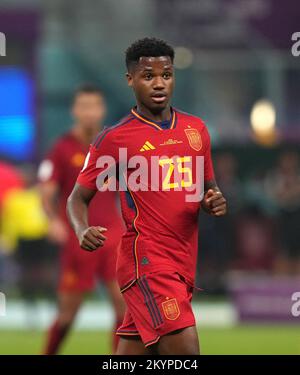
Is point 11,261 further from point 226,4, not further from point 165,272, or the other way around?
point 165,272

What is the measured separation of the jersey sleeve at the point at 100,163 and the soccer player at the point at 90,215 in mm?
3255

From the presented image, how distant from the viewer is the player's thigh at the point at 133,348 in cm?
704

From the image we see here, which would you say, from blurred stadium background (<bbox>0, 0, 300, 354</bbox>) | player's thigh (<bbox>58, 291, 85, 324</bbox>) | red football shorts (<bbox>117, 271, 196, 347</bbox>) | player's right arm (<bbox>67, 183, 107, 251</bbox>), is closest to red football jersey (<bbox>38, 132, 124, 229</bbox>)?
player's thigh (<bbox>58, 291, 85, 324</bbox>)

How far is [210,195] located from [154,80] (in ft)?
2.41

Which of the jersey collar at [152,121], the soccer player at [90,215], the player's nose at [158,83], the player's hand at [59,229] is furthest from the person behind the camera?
the player's hand at [59,229]

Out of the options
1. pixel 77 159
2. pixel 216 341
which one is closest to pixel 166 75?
pixel 77 159

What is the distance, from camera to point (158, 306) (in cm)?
695

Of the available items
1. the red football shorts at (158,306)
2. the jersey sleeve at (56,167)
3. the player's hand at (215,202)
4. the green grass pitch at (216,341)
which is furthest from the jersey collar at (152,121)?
the green grass pitch at (216,341)

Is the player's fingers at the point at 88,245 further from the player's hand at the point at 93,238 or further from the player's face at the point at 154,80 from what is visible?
the player's face at the point at 154,80

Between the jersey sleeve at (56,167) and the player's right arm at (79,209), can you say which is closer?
the player's right arm at (79,209)

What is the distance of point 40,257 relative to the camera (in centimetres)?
1842

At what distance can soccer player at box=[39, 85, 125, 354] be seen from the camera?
10.6 m

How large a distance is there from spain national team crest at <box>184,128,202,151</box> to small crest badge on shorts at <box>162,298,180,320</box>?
91 centimetres

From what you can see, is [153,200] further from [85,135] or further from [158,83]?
[85,135]
